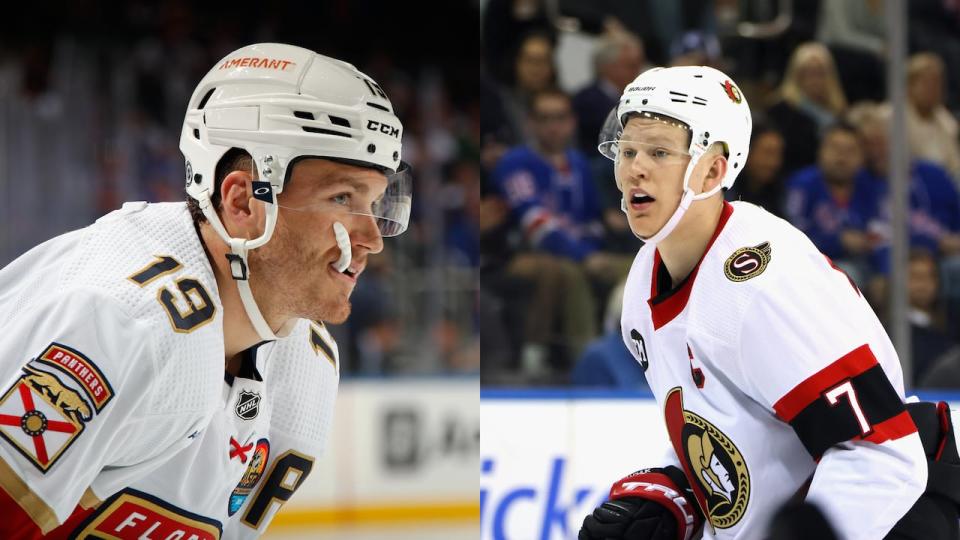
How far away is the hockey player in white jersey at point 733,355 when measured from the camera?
62.1 inches

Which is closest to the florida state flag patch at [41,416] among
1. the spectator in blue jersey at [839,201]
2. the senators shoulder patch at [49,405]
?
the senators shoulder patch at [49,405]

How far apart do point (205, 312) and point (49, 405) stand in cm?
24

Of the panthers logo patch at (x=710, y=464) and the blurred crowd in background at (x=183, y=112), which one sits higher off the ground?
the blurred crowd in background at (x=183, y=112)

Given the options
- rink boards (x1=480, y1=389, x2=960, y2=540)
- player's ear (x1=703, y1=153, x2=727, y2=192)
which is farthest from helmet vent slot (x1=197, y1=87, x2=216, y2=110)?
rink boards (x1=480, y1=389, x2=960, y2=540)

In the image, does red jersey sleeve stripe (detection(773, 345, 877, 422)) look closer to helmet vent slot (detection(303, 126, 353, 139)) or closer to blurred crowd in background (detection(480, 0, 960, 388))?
helmet vent slot (detection(303, 126, 353, 139))

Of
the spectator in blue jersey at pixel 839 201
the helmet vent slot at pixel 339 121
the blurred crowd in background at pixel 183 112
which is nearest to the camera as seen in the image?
the helmet vent slot at pixel 339 121

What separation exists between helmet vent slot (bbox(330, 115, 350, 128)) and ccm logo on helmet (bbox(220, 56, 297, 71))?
0.34ft

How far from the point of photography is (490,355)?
345cm

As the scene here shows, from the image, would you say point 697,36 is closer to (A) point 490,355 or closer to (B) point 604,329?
(B) point 604,329

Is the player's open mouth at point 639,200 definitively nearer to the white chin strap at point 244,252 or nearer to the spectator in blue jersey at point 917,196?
the white chin strap at point 244,252

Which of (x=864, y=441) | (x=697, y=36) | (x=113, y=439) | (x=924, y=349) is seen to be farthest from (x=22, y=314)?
(x=924, y=349)

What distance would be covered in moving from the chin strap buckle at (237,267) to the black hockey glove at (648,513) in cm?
69

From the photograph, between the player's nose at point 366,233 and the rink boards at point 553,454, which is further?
the rink boards at point 553,454

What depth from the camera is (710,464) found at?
1.79 m
